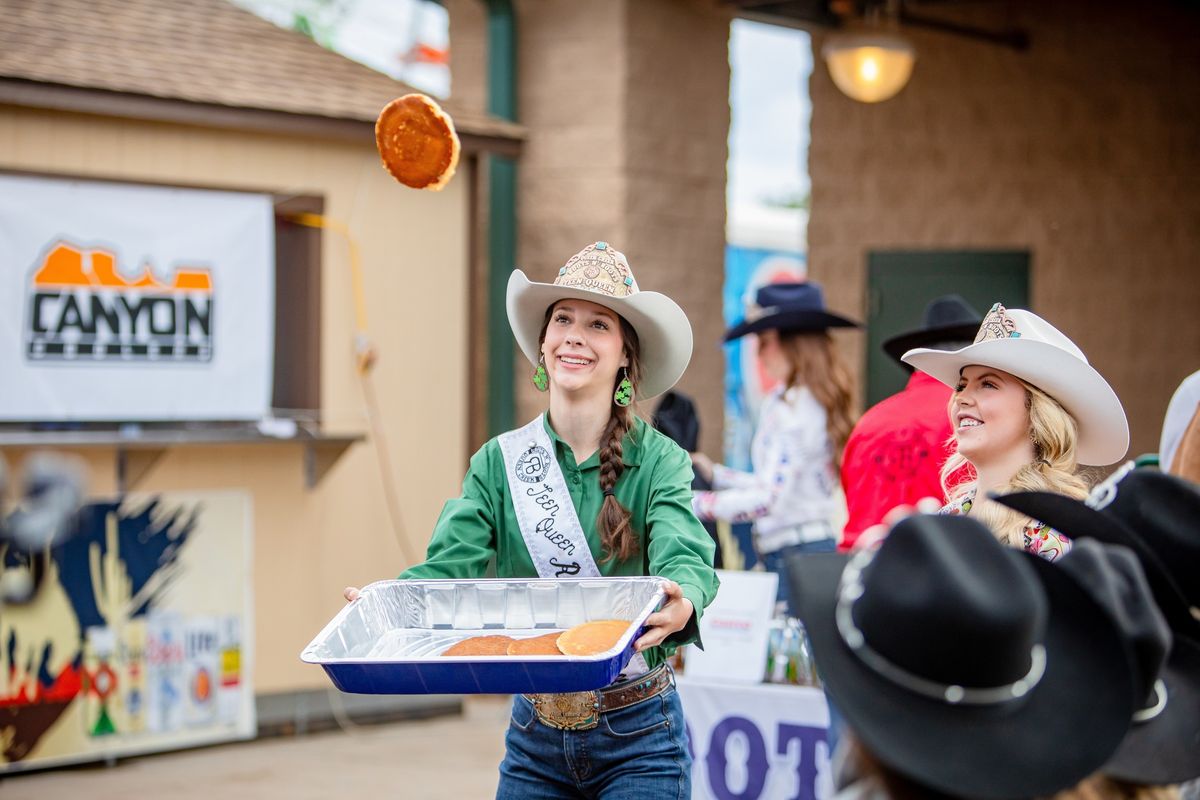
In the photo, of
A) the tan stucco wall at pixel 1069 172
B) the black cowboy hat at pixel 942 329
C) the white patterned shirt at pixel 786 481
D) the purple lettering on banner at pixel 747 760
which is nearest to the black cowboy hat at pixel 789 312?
the white patterned shirt at pixel 786 481

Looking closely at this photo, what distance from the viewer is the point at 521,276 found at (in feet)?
10.5

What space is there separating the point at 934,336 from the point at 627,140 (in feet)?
9.73

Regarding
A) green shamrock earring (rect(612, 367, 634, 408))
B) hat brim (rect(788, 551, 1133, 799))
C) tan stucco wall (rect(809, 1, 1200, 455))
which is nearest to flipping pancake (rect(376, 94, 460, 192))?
green shamrock earring (rect(612, 367, 634, 408))

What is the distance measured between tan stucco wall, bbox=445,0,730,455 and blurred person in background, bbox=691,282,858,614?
1.68m

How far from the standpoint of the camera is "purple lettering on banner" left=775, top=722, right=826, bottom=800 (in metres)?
4.82

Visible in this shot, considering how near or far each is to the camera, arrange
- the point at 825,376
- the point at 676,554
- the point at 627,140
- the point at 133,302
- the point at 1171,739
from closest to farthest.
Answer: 1. the point at 1171,739
2. the point at 676,554
3. the point at 825,376
4. the point at 133,302
5. the point at 627,140

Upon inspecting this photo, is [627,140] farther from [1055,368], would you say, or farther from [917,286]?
[1055,368]

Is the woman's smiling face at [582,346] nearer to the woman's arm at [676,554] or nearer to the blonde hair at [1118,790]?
the woman's arm at [676,554]

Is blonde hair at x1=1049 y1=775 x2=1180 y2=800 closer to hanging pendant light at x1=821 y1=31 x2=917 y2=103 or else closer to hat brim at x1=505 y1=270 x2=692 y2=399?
hat brim at x1=505 y1=270 x2=692 y2=399

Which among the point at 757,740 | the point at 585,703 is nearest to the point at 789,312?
→ the point at 757,740

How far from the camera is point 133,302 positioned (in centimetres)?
640

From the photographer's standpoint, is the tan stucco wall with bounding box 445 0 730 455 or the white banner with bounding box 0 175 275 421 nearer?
the white banner with bounding box 0 175 275 421

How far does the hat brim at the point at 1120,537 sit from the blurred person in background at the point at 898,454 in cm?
218

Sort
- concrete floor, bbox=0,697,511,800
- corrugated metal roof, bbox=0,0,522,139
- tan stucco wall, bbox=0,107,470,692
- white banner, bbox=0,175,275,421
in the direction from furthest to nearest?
tan stucco wall, bbox=0,107,470,692, corrugated metal roof, bbox=0,0,522,139, white banner, bbox=0,175,275,421, concrete floor, bbox=0,697,511,800
